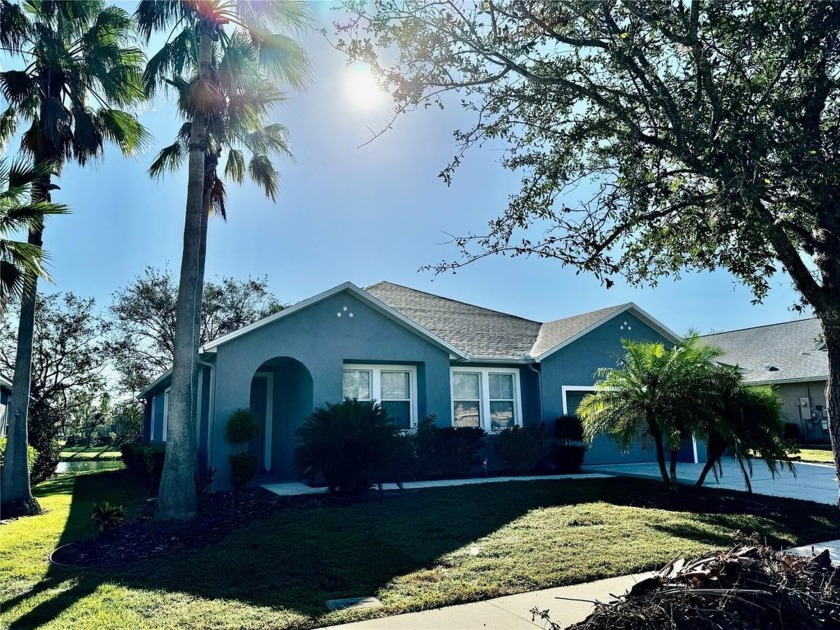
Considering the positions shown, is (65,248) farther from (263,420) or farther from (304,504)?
(304,504)

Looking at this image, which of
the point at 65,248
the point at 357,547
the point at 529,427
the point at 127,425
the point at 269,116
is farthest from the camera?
the point at 127,425

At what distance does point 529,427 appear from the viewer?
51.6 ft

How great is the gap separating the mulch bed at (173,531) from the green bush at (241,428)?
1264mm

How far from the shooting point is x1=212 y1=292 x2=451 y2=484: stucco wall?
1290 cm

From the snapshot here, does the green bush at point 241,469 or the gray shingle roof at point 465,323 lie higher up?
the gray shingle roof at point 465,323

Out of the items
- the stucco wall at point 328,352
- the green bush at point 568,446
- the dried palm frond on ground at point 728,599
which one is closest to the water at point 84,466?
the stucco wall at point 328,352

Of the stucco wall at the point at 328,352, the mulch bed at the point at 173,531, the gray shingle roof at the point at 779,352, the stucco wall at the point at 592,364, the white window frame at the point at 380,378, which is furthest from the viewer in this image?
the gray shingle roof at the point at 779,352

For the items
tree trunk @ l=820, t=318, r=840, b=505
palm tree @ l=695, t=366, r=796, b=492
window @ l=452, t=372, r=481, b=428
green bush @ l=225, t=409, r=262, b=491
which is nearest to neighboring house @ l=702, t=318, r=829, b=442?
window @ l=452, t=372, r=481, b=428

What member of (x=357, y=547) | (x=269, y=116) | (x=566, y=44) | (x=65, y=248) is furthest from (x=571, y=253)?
(x=65, y=248)

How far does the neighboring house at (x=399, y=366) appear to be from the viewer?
13.4 meters

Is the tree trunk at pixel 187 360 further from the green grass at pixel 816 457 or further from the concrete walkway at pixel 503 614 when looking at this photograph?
the green grass at pixel 816 457

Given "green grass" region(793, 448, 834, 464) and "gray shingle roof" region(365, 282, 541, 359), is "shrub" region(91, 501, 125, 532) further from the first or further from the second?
"green grass" region(793, 448, 834, 464)

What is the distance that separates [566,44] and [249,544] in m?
7.45

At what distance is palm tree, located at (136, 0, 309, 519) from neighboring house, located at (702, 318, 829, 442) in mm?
20544
